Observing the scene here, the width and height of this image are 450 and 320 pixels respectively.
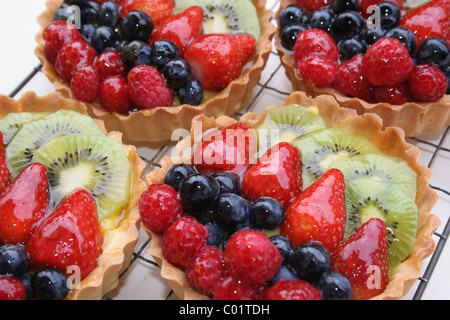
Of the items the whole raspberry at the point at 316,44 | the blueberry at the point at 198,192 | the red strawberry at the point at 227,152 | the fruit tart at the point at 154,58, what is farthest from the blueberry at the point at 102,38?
the blueberry at the point at 198,192

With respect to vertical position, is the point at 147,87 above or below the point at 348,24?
below

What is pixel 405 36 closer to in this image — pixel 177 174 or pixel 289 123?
pixel 289 123

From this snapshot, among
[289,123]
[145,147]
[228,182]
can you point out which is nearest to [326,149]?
[289,123]

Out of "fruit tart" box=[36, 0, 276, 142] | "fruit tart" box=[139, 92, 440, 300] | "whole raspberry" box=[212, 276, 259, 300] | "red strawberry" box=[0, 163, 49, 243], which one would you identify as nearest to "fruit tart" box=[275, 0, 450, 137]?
"fruit tart" box=[139, 92, 440, 300]

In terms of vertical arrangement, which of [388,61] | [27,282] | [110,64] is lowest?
[27,282]

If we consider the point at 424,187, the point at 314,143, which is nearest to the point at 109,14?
the point at 314,143
